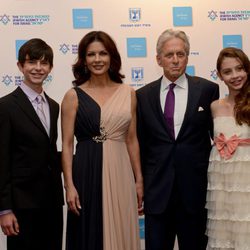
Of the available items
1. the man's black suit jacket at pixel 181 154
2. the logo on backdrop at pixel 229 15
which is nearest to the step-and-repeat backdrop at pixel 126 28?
the logo on backdrop at pixel 229 15

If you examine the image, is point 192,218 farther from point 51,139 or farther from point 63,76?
point 63,76

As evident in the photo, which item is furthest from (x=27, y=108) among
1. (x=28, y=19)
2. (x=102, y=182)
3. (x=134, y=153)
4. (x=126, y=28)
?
(x=126, y=28)

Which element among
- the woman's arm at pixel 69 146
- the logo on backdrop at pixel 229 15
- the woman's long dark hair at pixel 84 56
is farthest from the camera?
the logo on backdrop at pixel 229 15

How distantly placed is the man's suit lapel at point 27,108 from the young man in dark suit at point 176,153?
630 millimetres

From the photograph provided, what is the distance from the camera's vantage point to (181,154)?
2613mm

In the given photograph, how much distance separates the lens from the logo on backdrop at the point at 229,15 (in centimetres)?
424

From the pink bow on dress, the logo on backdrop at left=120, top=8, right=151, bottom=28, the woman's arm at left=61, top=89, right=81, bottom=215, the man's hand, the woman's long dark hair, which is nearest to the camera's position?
the man's hand

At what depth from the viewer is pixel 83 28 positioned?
408 cm

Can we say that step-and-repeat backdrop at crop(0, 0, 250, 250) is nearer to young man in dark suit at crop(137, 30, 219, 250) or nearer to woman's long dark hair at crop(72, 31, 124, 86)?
woman's long dark hair at crop(72, 31, 124, 86)

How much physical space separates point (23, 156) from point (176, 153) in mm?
849

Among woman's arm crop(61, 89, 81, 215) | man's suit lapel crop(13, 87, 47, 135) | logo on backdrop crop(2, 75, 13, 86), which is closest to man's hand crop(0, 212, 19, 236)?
woman's arm crop(61, 89, 81, 215)

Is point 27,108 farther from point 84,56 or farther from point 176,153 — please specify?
point 176,153

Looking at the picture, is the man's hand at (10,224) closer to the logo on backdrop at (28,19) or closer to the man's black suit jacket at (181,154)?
the man's black suit jacket at (181,154)

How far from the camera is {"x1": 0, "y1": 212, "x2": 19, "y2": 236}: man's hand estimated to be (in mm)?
2436
